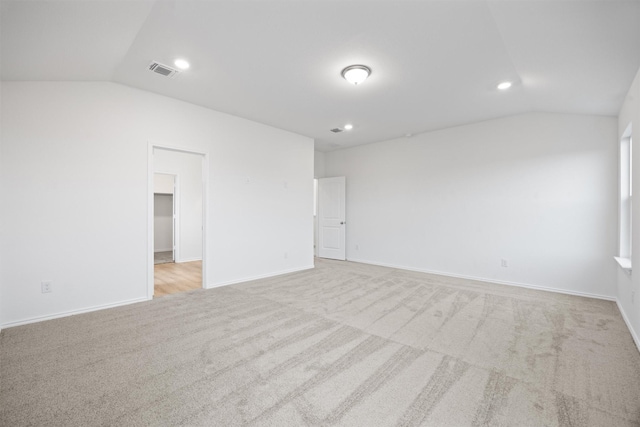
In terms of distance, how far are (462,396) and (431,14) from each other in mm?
2743

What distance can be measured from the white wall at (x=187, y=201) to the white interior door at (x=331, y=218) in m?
3.09

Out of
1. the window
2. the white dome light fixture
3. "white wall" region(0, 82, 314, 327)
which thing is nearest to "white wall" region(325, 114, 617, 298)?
the window

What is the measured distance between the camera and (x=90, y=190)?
3270 mm

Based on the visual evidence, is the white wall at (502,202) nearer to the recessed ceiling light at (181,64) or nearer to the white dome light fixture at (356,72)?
Result: the white dome light fixture at (356,72)

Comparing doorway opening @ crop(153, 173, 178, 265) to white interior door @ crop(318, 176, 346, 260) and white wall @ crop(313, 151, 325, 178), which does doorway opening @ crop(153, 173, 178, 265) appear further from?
white interior door @ crop(318, 176, 346, 260)

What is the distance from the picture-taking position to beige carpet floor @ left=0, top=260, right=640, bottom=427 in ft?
5.39

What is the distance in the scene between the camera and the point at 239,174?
474cm

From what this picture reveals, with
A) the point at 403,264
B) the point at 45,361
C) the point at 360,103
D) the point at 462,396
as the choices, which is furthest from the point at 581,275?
the point at 45,361

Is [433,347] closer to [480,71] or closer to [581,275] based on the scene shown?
[480,71]

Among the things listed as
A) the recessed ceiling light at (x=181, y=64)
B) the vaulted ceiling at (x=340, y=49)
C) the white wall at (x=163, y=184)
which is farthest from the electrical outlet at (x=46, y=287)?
the white wall at (x=163, y=184)

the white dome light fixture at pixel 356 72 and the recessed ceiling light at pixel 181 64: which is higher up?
the recessed ceiling light at pixel 181 64

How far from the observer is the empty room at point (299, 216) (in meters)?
1.89

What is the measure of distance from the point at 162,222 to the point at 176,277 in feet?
11.5

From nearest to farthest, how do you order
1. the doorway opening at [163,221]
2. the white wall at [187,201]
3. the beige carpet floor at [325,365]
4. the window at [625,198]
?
the beige carpet floor at [325,365] < the window at [625,198] < the white wall at [187,201] < the doorway opening at [163,221]
